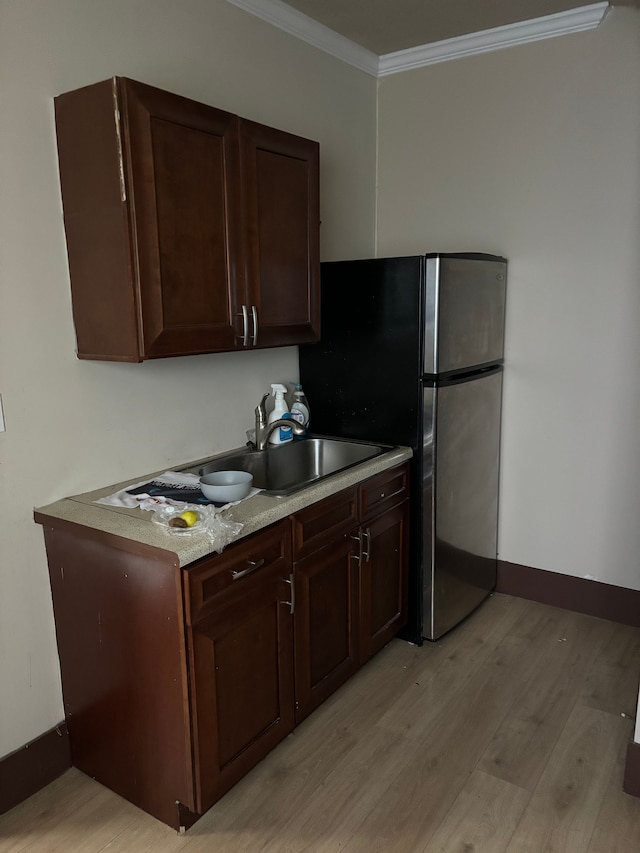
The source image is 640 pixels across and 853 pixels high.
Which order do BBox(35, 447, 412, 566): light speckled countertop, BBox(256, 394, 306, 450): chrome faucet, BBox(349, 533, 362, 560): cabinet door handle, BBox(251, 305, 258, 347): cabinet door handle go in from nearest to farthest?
BBox(35, 447, 412, 566): light speckled countertop → BBox(251, 305, 258, 347): cabinet door handle → BBox(349, 533, 362, 560): cabinet door handle → BBox(256, 394, 306, 450): chrome faucet

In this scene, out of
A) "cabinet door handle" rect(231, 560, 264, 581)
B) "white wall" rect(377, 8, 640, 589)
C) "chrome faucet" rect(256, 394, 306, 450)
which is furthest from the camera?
"white wall" rect(377, 8, 640, 589)

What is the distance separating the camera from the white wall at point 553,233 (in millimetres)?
2650

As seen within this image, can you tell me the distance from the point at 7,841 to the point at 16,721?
30 centimetres

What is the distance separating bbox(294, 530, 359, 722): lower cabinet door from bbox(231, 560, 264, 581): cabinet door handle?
0.68 ft

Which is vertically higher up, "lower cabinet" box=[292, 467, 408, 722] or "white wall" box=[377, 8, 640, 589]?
"white wall" box=[377, 8, 640, 589]

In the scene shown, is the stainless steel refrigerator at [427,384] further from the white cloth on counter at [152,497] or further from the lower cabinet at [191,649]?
the white cloth on counter at [152,497]

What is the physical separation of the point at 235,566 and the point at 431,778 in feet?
3.07

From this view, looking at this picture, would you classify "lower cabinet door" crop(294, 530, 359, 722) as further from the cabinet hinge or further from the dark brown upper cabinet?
the cabinet hinge

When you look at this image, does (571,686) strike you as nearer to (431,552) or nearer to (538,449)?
(431,552)

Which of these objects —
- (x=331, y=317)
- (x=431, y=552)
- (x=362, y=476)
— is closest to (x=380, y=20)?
(x=331, y=317)

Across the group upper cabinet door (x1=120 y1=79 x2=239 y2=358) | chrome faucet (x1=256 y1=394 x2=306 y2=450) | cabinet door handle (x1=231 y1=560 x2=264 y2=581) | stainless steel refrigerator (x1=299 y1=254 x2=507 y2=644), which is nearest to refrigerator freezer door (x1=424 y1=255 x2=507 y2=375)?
stainless steel refrigerator (x1=299 y1=254 x2=507 y2=644)

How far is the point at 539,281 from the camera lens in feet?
9.42

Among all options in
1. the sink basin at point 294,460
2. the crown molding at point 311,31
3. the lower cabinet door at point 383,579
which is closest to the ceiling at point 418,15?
the crown molding at point 311,31

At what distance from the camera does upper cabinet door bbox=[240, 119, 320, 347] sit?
2.03m
